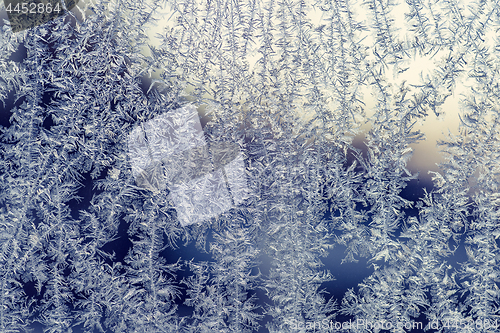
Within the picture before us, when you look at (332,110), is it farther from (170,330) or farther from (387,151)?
(170,330)

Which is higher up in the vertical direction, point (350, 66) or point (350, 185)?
point (350, 66)

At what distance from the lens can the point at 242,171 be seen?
0.42 metres

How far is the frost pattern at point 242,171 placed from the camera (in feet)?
1.35

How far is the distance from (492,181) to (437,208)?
0.26 feet

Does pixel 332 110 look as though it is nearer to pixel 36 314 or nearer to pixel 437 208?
pixel 437 208

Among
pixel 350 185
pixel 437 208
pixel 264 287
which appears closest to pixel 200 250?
pixel 264 287

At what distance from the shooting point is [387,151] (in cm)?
42

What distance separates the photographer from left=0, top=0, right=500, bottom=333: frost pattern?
1.35 feet

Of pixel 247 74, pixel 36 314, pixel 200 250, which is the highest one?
pixel 247 74

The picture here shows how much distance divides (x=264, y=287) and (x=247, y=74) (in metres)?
0.30

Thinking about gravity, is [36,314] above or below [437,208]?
below

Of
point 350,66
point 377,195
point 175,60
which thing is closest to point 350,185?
point 377,195

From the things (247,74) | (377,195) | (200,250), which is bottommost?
(200,250)

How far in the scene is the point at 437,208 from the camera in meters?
0.41
